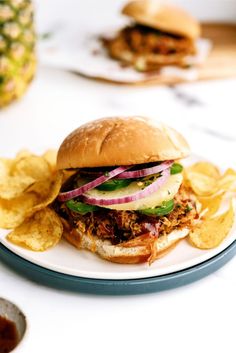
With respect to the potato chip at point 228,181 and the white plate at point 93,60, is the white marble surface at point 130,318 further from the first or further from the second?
the white plate at point 93,60

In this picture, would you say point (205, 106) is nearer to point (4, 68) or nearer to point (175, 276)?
point (4, 68)

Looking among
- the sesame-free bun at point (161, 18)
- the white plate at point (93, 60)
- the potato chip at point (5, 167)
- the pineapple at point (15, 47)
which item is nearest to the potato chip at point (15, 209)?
the potato chip at point (5, 167)

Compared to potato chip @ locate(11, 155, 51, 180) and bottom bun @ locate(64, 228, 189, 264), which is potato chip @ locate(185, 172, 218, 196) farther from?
potato chip @ locate(11, 155, 51, 180)

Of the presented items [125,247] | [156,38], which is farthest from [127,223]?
[156,38]

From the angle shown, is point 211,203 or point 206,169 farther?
point 206,169

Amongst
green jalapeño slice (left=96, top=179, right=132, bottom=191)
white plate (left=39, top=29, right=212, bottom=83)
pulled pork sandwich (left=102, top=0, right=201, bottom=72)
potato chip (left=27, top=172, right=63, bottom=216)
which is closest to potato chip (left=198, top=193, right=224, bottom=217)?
green jalapeño slice (left=96, top=179, right=132, bottom=191)

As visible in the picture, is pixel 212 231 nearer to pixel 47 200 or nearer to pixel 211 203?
pixel 211 203

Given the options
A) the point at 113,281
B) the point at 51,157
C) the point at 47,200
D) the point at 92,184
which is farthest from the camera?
the point at 51,157
